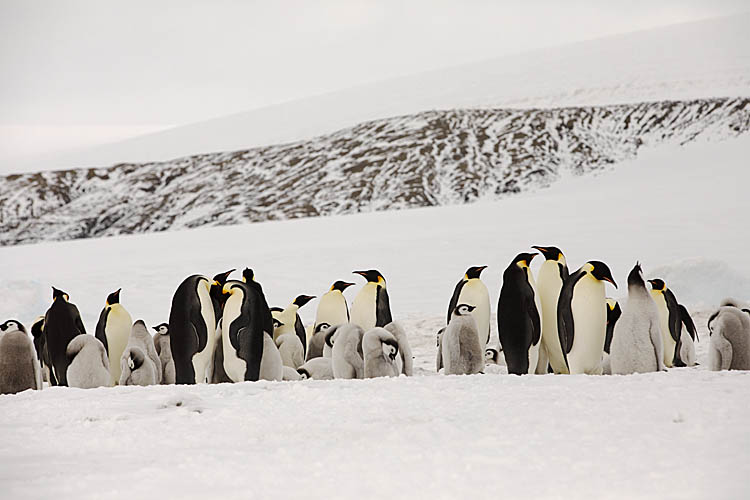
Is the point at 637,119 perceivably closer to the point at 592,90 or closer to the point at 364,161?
the point at 592,90

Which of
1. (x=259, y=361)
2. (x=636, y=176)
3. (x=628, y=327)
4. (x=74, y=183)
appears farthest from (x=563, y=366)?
(x=74, y=183)

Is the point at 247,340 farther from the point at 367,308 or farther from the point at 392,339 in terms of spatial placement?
the point at 367,308

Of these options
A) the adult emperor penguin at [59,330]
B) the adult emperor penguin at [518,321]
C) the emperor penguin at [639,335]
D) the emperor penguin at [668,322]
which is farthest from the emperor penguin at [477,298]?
the adult emperor penguin at [59,330]

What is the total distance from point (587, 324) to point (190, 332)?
265cm

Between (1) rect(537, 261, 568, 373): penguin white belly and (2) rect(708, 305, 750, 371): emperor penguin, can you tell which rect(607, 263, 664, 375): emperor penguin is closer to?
(2) rect(708, 305, 750, 371): emperor penguin

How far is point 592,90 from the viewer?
118ft

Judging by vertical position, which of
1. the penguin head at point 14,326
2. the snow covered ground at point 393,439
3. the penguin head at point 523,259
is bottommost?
the snow covered ground at point 393,439

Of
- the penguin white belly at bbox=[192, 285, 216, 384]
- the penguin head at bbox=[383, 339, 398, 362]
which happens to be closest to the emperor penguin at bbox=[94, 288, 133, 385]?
the penguin white belly at bbox=[192, 285, 216, 384]

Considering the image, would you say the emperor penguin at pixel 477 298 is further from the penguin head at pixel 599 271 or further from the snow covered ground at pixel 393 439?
the penguin head at pixel 599 271

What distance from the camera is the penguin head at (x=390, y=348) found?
17.5 ft

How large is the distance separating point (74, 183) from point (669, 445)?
114 ft

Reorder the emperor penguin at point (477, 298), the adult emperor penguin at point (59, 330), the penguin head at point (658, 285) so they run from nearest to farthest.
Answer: the adult emperor penguin at point (59, 330) → the emperor penguin at point (477, 298) → the penguin head at point (658, 285)

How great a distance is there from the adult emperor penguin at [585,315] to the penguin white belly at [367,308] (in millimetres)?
2007

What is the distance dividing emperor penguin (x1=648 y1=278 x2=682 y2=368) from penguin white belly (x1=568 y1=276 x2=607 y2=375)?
1.43m
